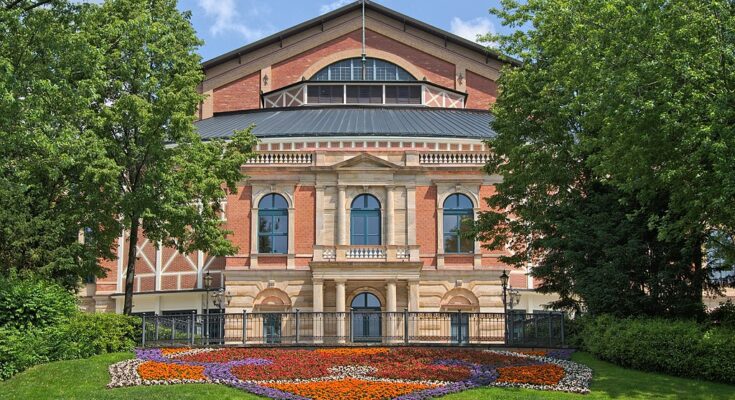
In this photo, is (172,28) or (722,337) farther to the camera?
(172,28)

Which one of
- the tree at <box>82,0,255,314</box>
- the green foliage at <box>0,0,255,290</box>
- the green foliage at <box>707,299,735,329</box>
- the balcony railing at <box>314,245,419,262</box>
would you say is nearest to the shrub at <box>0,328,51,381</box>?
the green foliage at <box>0,0,255,290</box>

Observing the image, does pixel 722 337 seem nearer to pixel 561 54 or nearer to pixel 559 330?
pixel 559 330

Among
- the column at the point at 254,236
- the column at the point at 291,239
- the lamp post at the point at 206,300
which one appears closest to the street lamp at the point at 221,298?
the lamp post at the point at 206,300

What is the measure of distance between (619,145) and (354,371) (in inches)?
349

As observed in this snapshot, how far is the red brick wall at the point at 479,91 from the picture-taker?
57844 mm

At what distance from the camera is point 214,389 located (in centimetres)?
2019

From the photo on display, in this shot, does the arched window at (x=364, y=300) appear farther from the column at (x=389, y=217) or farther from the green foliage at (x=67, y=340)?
the green foliage at (x=67, y=340)

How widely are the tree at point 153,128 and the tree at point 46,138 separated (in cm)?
113

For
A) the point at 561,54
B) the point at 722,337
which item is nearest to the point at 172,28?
the point at 561,54

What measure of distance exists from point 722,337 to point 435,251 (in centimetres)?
2230

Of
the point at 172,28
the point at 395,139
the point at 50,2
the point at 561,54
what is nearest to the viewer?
the point at 50,2

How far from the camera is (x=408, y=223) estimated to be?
4175 centimetres

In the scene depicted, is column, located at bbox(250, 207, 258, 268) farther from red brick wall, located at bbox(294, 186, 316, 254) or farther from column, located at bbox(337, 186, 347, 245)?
column, located at bbox(337, 186, 347, 245)

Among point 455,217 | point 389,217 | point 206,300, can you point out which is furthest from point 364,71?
point 206,300
